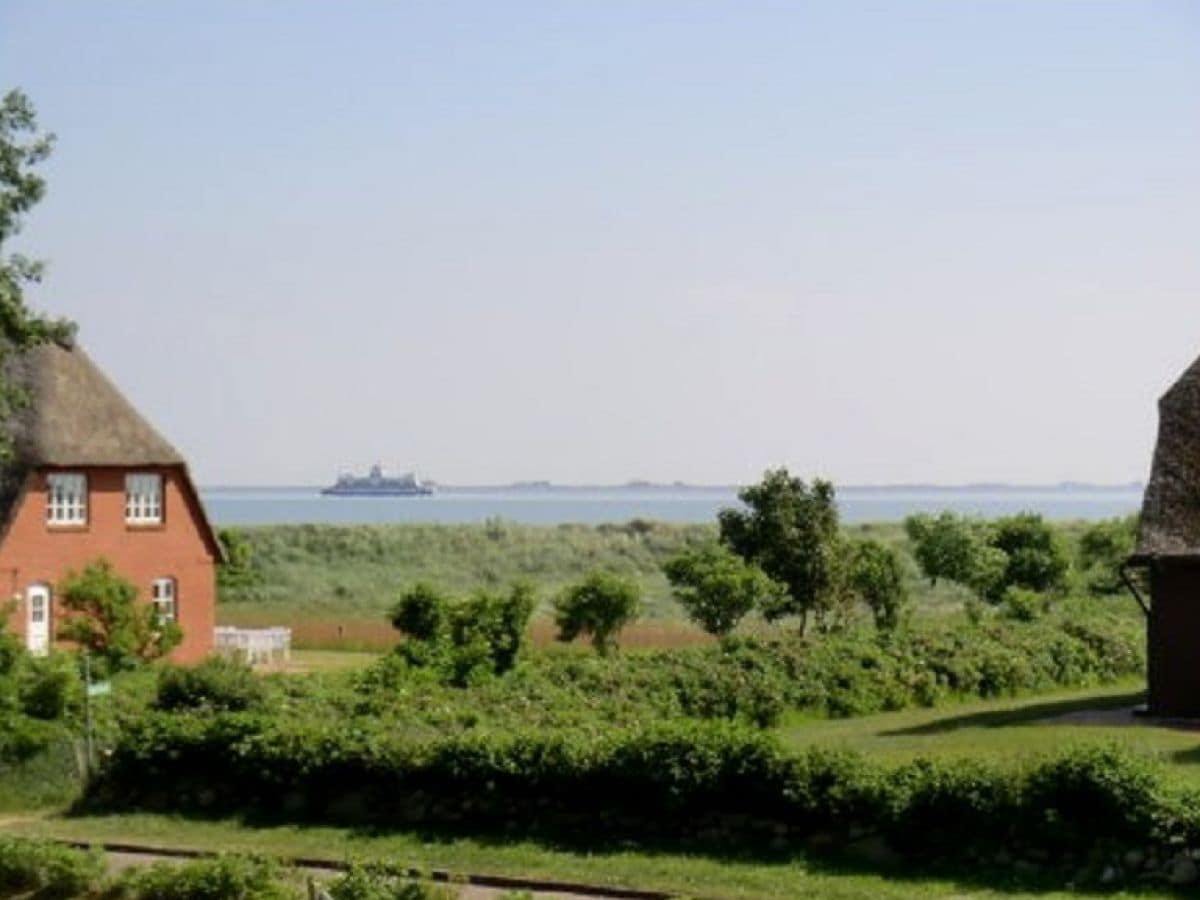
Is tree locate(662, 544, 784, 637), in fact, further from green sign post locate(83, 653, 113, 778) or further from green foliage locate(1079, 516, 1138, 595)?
green sign post locate(83, 653, 113, 778)

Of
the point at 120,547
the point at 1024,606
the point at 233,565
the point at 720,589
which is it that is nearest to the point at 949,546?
the point at 1024,606

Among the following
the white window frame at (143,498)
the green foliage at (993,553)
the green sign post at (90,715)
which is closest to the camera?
the green sign post at (90,715)

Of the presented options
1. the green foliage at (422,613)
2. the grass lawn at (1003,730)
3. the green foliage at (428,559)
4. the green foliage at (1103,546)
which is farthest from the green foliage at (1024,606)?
the green foliage at (428,559)

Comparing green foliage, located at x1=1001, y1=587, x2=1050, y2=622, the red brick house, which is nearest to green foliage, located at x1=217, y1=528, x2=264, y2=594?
the red brick house

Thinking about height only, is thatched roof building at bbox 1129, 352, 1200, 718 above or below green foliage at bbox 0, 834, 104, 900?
above

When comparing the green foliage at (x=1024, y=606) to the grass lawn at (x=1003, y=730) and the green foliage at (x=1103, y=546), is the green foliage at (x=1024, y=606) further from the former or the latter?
the green foliage at (x=1103, y=546)

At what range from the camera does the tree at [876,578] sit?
199ft

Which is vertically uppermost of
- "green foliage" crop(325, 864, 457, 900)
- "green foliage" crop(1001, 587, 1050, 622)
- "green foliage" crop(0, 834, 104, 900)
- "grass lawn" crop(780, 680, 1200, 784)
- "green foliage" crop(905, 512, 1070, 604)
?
"green foliage" crop(905, 512, 1070, 604)

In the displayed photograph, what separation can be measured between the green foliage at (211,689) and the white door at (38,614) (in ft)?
62.7

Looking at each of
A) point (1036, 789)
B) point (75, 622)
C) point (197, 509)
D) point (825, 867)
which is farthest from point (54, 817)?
point (197, 509)

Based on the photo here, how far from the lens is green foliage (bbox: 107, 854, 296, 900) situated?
23375 millimetres

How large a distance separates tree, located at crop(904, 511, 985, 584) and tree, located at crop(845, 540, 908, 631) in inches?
213

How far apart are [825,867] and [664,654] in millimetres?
16154

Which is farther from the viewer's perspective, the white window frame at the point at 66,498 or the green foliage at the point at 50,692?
the white window frame at the point at 66,498
